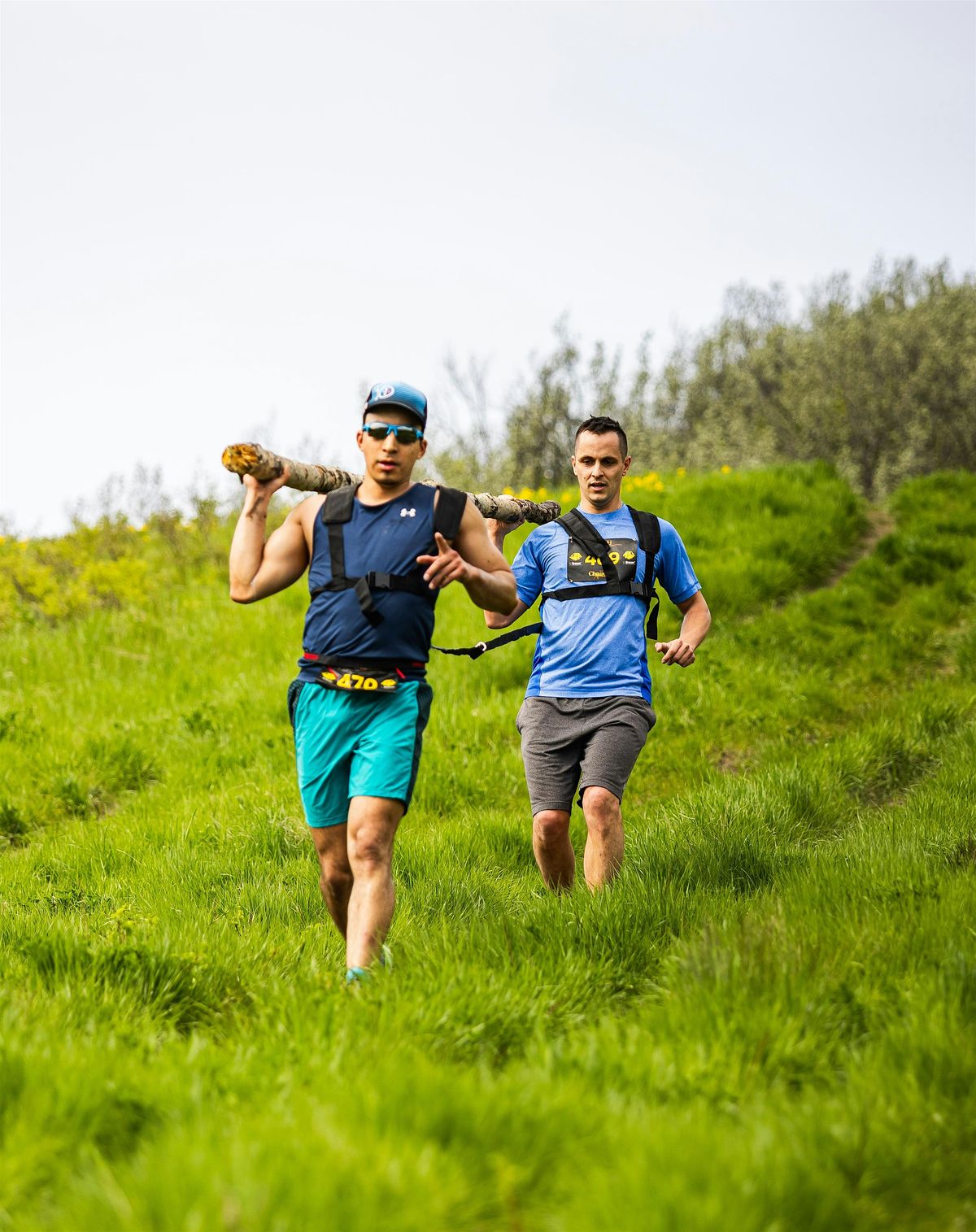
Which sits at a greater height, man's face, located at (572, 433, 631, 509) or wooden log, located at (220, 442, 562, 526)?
man's face, located at (572, 433, 631, 509)

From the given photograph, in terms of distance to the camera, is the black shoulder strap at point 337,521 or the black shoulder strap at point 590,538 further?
the black shoulder strap at point 590,538

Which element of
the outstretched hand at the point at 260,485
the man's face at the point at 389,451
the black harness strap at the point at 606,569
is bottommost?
the black harness strap at the point at 606,569

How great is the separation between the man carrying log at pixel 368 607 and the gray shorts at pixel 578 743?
1232 millimetres

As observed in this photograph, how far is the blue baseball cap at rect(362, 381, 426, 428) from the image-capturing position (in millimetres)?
4312

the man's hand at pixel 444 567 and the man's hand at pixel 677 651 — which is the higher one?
the man's hand at pixel 444 567

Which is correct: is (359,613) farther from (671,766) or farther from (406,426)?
(671,766)

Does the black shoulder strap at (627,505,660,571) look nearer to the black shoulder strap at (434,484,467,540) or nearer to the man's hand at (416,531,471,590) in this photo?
the black shoulder strap at (434,484,467,540)

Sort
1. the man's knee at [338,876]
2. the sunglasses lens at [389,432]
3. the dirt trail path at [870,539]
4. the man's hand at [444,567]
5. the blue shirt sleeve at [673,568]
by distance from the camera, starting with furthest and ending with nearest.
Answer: the dirt trail path at [870,539] → the blue shirt sleeve at [673,568] → the man's knee at [338,876] → the sunglasses lens at [389,432] → the man's hand at [444,567]

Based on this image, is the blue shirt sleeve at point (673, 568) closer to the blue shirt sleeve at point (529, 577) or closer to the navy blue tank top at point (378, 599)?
the blue shirt sleeve at point (529, 577)

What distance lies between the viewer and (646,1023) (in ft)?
10.8

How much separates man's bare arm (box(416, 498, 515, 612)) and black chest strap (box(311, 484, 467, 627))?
2.0 inches

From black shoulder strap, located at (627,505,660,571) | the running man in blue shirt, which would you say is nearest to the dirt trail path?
black shoulder strap, located at (627,505,660,571)

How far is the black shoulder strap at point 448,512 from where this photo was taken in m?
4.32

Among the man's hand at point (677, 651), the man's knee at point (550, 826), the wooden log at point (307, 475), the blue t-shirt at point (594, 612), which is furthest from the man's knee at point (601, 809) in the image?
the wooden log at point (307, 475)
